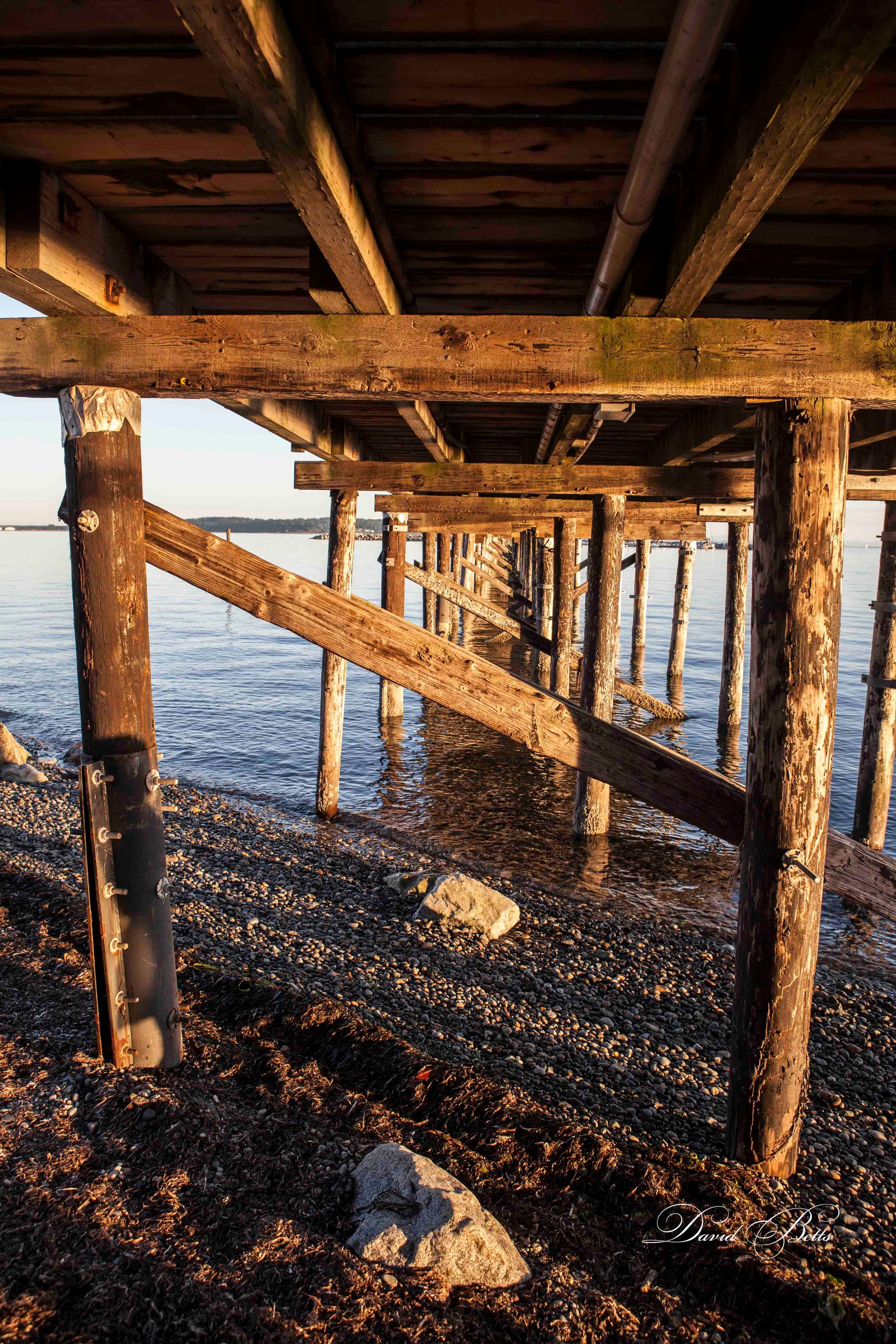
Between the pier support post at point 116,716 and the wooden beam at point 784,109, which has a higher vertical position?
the wooden beam at point 784,109

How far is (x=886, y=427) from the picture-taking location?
479 cm

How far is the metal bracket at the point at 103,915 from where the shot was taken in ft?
9.27

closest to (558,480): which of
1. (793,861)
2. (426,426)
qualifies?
(426,426)

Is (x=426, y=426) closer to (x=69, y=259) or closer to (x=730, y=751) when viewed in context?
(x=69, y=259)

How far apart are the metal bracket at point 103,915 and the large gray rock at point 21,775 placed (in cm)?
776

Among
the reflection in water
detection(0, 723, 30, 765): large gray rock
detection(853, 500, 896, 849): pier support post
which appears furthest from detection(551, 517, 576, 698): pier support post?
detection(0, 723, 30, 765): large gray rock

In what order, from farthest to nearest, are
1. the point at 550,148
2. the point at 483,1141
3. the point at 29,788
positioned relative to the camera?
the point at 29,788, the point at 483,1141, the point at 550,148

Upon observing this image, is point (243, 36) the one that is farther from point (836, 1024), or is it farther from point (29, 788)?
point (29, 788)

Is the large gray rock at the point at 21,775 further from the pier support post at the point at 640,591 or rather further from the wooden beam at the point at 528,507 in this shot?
Result: the pier support post at the point at 640,591

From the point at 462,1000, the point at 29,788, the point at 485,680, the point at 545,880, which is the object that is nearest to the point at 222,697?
the point at 29,788

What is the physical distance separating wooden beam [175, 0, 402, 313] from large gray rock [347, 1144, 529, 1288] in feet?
10.1

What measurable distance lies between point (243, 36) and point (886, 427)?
4660mm

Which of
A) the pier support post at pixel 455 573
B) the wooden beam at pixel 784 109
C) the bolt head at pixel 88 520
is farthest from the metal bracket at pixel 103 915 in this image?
the pier support post at pixel 455 573

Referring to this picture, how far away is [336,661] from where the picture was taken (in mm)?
8391
